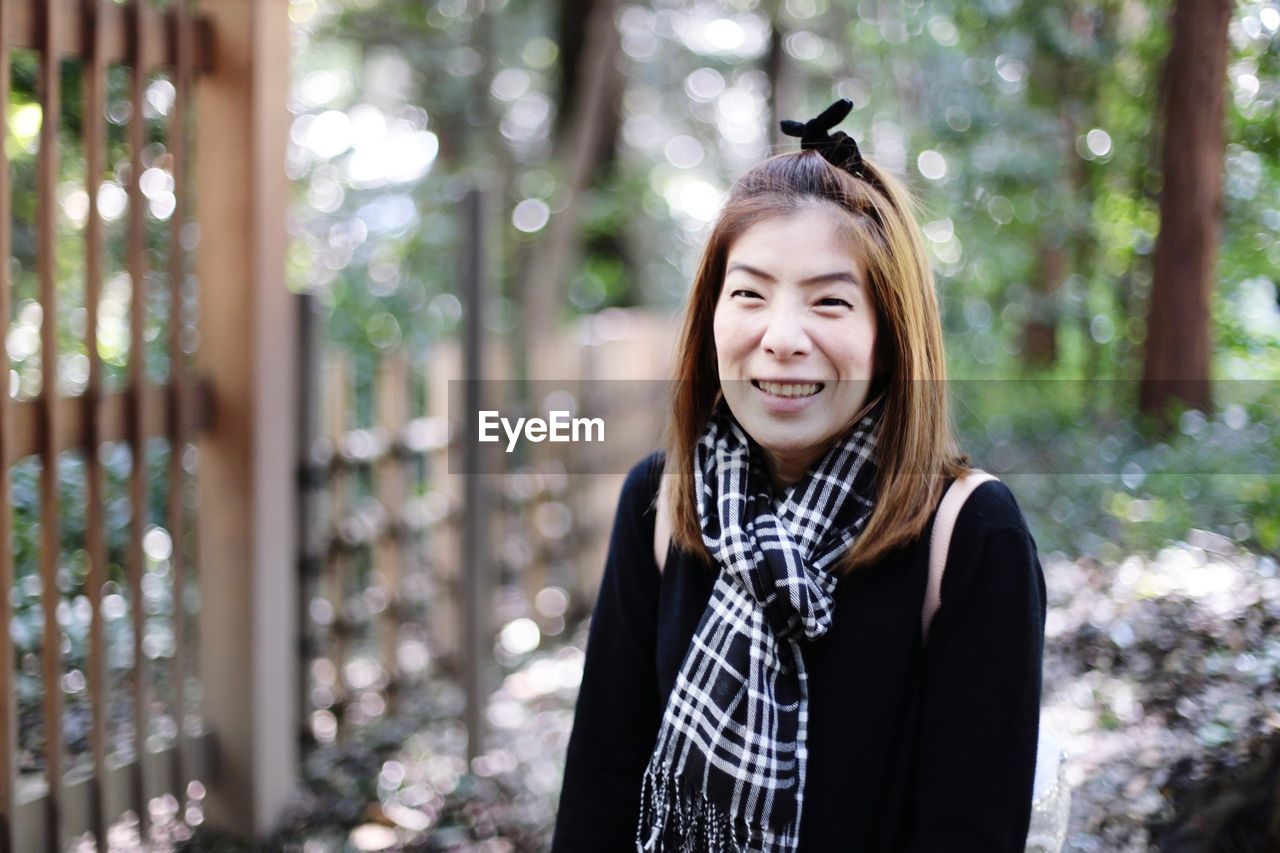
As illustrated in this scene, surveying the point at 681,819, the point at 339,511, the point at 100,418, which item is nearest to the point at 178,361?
the point at 100,418

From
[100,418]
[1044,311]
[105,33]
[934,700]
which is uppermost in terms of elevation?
[105,33]

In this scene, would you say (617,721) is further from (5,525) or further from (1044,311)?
(1044,311)

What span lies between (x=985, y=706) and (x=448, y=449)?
335 centimetres

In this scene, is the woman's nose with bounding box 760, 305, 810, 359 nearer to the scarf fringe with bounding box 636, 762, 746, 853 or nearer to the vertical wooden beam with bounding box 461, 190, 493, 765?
the scarf fringe with bounding box 636, 762, 746, 853

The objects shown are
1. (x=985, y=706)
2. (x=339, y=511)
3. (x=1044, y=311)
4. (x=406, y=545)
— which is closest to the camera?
(x=985, y=706)

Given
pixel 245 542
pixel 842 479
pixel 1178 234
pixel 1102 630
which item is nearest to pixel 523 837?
pixel 245 542

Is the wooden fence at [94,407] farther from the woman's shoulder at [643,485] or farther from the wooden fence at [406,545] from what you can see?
the woman's shoulder at [643,485]

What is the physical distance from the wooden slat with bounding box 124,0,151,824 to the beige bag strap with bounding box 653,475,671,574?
1.65 m

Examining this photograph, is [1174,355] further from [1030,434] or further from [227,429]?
[227,429]

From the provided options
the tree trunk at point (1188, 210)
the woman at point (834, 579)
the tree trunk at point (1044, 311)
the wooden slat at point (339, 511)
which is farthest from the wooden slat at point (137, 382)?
the tree trunk at point (1044, 311)

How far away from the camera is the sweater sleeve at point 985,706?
1.39 metres

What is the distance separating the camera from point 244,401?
9.95 feet

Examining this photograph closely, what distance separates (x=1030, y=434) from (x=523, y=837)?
8.90ft

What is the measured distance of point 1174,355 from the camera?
151 inches
